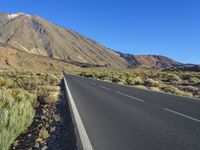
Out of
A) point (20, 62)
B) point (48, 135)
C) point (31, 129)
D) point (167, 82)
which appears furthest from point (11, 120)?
point (20, 62)

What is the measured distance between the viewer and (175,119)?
10719 millimetres

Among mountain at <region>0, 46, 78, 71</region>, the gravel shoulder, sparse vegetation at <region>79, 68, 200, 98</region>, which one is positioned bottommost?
the gravel shoulder

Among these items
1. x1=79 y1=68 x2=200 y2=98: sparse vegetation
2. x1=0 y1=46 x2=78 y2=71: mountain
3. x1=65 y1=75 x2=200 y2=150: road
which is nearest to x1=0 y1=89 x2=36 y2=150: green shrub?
x1=65 y1=75 x2=200 y2=150: road

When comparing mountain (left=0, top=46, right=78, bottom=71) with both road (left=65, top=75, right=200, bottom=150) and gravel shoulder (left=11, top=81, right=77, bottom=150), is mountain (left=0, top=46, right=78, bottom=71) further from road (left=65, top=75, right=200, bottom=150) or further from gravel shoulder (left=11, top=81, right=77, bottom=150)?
road (left=65, top=75, right=200, bottom=150)

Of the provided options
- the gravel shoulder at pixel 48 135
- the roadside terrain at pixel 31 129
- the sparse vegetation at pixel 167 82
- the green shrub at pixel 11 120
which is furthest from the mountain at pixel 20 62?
the green shrub at pixel 11 120

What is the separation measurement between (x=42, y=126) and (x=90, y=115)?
1.90 meters

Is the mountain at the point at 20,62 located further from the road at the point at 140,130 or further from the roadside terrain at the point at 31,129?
the road at the point at 140,130

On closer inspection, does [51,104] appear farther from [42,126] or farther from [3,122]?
[3,122]

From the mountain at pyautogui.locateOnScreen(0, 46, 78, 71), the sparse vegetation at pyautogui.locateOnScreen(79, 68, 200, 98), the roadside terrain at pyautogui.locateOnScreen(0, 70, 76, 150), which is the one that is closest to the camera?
the roadside terrain at pyautogui.locateOnScreen(0, 70, 76, 150)

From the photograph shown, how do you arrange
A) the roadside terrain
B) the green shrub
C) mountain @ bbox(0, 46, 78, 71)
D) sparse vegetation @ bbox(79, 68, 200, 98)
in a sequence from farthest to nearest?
mountain @ bbox(0, 46, 78, 71) → sparse vegetation @ bbox(79, 68, 200, 98) → the roadside terrain → the green shrub

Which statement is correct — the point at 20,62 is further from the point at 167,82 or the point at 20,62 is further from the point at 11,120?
the point at 11,120

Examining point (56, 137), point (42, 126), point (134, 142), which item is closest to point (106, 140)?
point (134, 142)

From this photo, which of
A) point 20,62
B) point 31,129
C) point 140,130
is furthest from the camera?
point 20,62

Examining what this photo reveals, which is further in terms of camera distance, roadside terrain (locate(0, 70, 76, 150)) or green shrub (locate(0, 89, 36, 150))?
roadside terrain (locate(0, 70, 76, 150))
